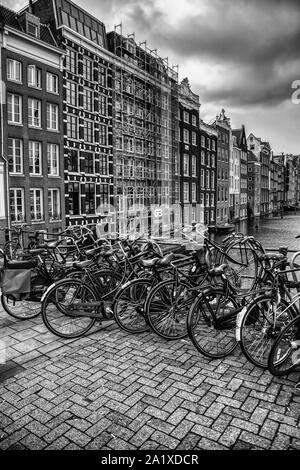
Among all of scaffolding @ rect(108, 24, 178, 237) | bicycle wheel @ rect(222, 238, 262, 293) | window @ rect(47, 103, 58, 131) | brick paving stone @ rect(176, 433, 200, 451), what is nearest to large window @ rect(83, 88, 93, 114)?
scaffolding @ rect(108, 24, 178, 237)

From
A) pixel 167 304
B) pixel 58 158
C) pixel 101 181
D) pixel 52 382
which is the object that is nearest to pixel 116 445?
pixel 52 382

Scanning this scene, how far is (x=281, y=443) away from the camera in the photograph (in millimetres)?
2896

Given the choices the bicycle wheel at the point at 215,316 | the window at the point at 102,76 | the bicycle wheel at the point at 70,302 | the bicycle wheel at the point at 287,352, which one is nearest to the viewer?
the bicycle wheel at the point at 287,352

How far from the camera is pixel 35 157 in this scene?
81.4 ft

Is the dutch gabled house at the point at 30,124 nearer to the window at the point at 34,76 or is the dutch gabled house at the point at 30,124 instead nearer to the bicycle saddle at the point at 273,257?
the window at the point at 34,76

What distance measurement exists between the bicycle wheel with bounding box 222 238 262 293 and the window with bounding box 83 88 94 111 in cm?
2628

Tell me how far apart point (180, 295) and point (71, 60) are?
1106 inches

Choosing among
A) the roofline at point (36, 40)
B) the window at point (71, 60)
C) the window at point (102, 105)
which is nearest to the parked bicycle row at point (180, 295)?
the roofline at point (36, 40)

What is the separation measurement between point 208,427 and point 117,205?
30444 mm

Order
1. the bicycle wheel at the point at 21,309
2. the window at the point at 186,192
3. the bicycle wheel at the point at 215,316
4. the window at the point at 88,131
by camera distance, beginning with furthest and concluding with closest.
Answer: the window at the point at 186,192
the window at the point at 88,131
the bicycle wheel at the point at 21,309
the bicycle wheel at the point at 215,316

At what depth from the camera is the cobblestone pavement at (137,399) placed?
297 centimetres

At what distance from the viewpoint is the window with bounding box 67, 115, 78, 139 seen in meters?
27.8

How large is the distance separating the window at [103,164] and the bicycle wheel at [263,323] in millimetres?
28106

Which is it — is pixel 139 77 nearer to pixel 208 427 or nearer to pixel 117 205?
pixel 117 205
